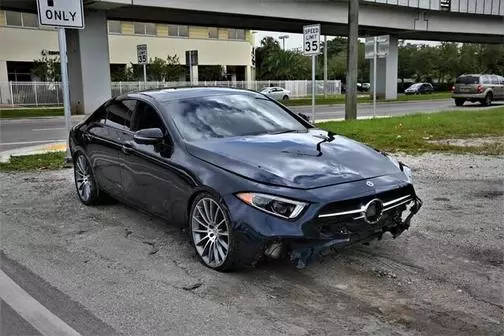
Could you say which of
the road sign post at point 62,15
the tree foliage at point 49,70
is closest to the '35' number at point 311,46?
the road sign post at point 62,15

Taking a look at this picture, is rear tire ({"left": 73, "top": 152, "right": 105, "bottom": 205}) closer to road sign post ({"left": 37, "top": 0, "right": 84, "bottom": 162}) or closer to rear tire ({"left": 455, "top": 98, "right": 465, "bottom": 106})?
road sign post ({"left": 37, "top": 0, "right": 84, "bottom": 162})

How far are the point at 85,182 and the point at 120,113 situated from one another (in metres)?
1.23

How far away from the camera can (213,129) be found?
522 centimetres

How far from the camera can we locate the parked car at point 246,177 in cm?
405

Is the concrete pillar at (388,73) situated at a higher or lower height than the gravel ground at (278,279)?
higher

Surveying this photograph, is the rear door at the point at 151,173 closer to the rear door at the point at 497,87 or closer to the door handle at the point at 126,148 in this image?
the door handle at the point at 126,148

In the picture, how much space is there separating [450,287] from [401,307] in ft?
1.83

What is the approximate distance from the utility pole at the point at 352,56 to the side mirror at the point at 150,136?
43.3ft

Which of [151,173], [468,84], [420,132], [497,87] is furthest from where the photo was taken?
[497,87]

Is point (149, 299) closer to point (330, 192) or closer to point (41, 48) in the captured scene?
point (330, 192)

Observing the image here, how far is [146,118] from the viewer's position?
5637 mm

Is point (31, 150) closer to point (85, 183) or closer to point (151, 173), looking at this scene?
point (85, 183)

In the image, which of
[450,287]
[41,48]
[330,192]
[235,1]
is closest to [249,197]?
[330,192]

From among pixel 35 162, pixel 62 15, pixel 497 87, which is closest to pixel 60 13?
pixel 62 15
